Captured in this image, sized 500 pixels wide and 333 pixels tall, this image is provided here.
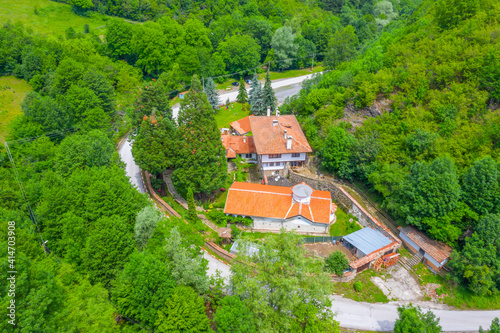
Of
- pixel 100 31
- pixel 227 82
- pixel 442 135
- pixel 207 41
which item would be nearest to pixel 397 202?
pixel 442 135

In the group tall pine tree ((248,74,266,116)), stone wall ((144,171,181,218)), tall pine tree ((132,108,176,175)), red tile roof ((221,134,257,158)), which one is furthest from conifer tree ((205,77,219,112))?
tall pine tree ((132,108,176,175))

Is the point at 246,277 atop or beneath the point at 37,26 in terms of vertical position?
beneath

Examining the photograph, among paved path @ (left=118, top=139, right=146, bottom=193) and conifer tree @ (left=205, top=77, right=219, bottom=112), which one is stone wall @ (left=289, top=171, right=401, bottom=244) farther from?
conifer tree @ (left=205, top=77, right=219, bottom=112)

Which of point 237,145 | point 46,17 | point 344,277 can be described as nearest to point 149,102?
point 237,145

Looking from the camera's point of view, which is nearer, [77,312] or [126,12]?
[77,312]

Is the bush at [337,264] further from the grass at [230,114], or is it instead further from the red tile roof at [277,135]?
the grass at [230,114]

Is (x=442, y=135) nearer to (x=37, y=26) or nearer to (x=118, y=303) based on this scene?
(x=118, y=303)

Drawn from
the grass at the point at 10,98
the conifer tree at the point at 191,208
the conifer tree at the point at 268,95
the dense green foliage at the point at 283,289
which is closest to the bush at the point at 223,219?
the conifer tree at the point at 191,208
